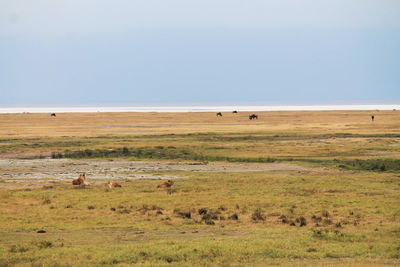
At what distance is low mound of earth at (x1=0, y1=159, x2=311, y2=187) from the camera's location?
116 ft

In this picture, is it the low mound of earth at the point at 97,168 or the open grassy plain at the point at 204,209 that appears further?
the low mound of earth at the point at 97,168

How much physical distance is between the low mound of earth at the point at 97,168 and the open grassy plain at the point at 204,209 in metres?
0.07

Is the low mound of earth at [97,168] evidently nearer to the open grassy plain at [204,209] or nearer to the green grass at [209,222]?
the open grassy plain at [204,209]

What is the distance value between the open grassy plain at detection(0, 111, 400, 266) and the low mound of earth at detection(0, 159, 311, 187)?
7 cm

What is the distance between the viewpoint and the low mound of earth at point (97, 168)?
35344 mm

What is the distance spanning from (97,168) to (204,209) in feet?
59.4

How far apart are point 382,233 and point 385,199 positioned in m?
7.28

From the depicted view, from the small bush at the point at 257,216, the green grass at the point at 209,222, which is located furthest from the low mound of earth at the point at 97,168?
the small bush at the point at 257,216

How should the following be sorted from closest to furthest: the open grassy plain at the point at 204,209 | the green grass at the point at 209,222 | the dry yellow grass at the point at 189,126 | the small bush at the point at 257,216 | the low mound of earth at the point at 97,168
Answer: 1. the green grass at the point at 209,222
2. the open grassy plain at the point at 204,209
3. the small bush at the point at 257,216
4. the low mound of earth at the point at 97,168
5. the dry yellow grass at the point at 189,126

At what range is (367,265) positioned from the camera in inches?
566

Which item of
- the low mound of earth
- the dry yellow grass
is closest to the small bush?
the low mound of earth

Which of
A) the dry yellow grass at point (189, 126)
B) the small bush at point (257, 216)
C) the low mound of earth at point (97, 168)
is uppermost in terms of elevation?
the dry yellow grass at point (189, 126)

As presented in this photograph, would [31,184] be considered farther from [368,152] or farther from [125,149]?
[368,152]

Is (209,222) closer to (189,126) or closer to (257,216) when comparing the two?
(257,216)
